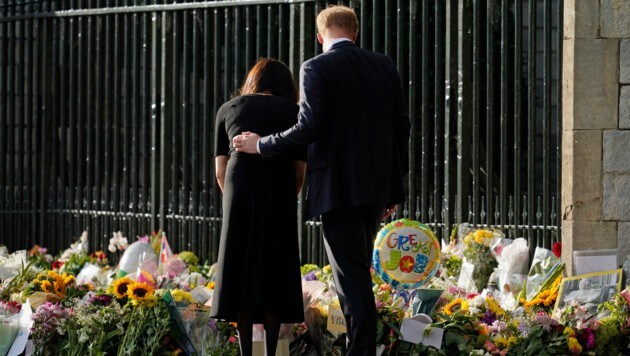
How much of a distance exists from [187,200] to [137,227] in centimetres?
54

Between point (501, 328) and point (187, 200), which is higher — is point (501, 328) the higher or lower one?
the lower one

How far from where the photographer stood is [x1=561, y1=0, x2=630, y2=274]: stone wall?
643 cm

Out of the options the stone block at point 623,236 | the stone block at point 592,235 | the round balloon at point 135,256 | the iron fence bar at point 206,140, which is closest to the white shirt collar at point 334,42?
the stone block at point 592,235

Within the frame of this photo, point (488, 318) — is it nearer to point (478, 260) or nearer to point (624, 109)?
point (478, 260)

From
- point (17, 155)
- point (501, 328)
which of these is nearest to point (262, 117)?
point (501, 328)

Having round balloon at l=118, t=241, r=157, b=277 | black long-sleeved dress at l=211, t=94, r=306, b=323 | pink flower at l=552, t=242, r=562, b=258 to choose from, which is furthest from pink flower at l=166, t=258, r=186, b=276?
pink flower at l=552, t=242, r=562, b=258

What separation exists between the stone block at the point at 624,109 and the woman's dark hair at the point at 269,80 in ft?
6.18

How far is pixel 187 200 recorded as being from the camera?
907 centimetres

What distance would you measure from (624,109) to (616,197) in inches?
18.7

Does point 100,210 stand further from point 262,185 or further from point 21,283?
point 262,185

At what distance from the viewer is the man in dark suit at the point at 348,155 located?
17.3 ft

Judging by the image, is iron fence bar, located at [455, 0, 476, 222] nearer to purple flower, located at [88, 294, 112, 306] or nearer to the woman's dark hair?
the woman's dark hair

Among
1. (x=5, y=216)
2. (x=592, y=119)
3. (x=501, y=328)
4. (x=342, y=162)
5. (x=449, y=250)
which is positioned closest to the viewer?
(x=342, y=162)

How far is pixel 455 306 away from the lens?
6.13 metres
